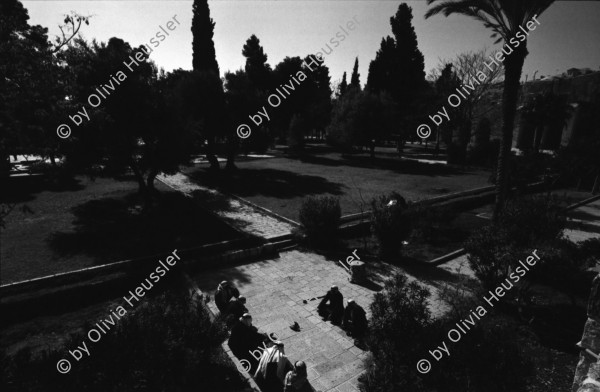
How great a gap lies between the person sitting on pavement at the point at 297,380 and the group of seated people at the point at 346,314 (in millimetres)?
2467

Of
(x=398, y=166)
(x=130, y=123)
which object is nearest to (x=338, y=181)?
(x=398, y=166)

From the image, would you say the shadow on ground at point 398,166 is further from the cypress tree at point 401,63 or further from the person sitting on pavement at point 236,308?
the person sitting on pavement at point 236,308

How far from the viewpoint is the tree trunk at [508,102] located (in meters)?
12.6

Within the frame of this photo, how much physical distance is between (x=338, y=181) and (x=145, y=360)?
924 inches

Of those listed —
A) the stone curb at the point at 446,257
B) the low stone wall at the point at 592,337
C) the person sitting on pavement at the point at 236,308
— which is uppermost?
the low stone wall at the point at 592,337

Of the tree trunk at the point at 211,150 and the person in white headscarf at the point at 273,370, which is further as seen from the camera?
the tree trunk at the point at 211,150

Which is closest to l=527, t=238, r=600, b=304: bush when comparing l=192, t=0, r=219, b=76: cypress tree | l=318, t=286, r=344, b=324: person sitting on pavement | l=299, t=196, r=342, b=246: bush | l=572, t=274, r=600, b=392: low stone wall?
l=318, t=286, r=344, b=324: person sitting on pavement

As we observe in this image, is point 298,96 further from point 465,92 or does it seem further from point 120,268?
point 120,268

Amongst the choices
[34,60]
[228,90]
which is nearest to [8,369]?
[34,60]

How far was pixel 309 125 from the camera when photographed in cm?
5234

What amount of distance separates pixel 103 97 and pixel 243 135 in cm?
1514

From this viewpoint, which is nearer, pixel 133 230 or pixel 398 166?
pixel 133 230

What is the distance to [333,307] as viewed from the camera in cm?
880

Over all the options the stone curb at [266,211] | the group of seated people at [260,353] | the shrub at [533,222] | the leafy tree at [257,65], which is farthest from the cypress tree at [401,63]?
the group of seated people at [260,353]
